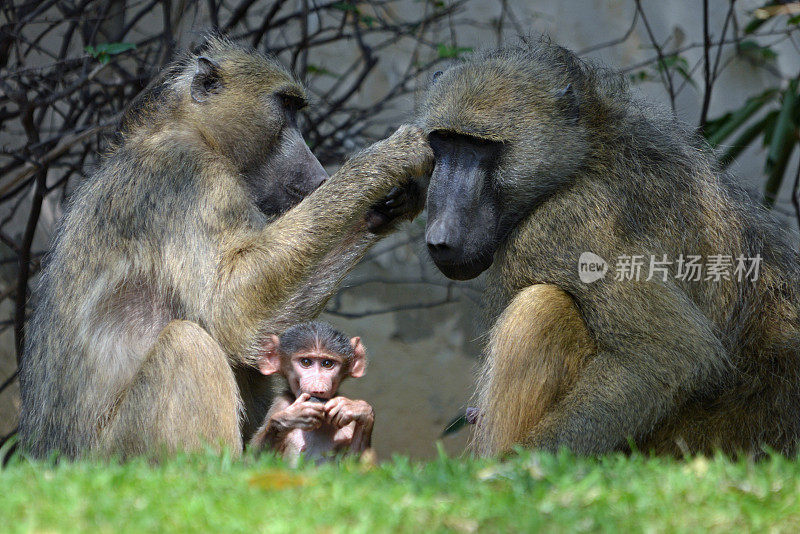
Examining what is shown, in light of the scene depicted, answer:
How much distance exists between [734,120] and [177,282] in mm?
4865

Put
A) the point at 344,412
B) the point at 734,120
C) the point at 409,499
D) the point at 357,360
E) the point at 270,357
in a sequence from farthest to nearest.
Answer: the point at 734,120 < the point at 357,360 < the point at 270,357 < the point at 344,412 < the point at 409,499

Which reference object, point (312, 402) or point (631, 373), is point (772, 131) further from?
point (312, 402)

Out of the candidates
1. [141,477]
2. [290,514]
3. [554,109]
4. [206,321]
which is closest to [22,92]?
[206,321]

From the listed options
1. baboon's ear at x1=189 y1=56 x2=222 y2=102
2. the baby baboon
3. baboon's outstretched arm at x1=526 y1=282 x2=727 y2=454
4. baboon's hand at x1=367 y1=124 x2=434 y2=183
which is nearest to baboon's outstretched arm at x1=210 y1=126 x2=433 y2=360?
baboon's hand at x1=367 y1=124 x2=434 y2=183

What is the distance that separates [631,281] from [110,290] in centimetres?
231

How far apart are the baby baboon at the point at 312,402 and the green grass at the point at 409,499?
1234mm

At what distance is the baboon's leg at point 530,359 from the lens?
3924 mm

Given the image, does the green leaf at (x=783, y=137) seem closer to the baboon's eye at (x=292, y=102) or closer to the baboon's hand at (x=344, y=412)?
the baboon's eye at (x=292, y=102)

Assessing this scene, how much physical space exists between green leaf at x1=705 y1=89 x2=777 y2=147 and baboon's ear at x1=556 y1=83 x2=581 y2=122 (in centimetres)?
326

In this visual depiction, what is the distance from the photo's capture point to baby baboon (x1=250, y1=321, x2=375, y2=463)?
426 centimetres

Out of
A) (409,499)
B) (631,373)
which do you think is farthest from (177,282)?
(409,499)

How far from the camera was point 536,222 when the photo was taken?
419cm

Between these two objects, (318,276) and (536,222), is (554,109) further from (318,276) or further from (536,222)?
(318,276)

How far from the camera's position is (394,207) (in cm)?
462
